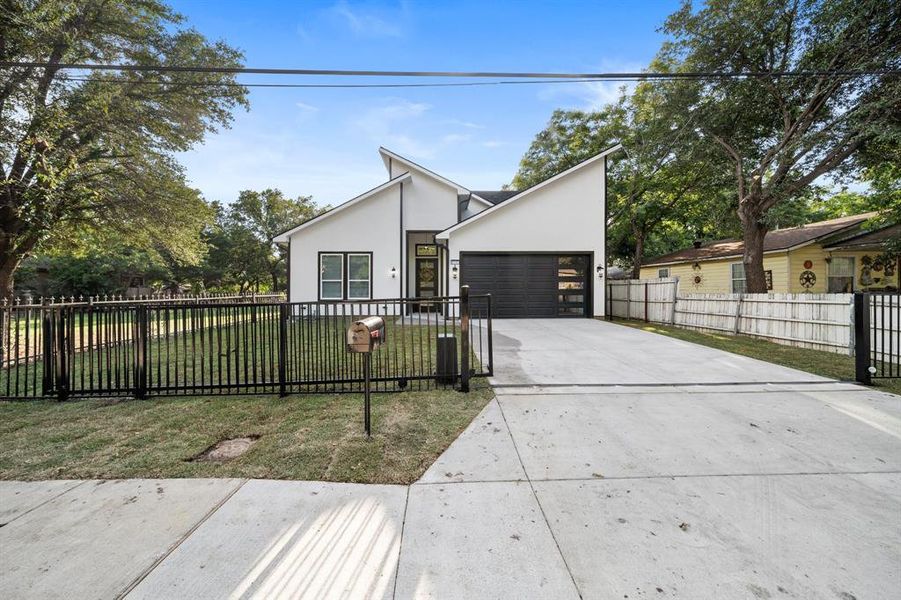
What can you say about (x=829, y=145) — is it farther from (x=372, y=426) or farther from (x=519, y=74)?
(x=372, y=426)

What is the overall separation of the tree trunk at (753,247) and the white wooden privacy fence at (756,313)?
10.5ft

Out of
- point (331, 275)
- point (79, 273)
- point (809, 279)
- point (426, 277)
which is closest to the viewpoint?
point (331, 275)

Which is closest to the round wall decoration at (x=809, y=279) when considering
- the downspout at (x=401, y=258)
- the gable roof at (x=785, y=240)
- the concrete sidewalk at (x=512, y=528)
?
the gable roof at (x=785, y=240)

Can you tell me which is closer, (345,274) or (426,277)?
(345,274)

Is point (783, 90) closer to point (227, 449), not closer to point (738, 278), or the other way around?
point (738, 278)

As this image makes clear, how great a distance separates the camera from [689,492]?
8.71 ft

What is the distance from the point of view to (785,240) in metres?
15.8

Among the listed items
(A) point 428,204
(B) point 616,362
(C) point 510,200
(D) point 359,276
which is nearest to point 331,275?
(D) point 359,276

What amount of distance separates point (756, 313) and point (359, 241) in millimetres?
12396

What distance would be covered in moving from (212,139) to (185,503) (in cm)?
1415

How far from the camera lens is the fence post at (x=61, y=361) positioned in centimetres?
467

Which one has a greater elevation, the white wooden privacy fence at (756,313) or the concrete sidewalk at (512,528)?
the white wooden privacy fence at (756,313)

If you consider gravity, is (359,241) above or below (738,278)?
above

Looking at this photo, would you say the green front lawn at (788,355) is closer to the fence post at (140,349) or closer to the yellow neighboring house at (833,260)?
the yellow neighboring house at (833,260)
